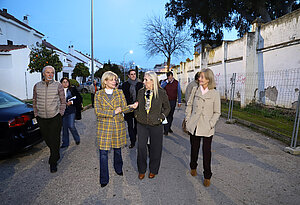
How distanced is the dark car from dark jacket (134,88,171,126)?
2485 mm

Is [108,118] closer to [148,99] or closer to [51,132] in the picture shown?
[148,99]

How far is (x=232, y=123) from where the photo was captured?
7.77 meters

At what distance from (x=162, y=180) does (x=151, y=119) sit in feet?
3.46

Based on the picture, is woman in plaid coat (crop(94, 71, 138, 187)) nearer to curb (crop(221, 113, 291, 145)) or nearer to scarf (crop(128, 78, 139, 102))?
scarf (crop(128, 78, 139, 102))

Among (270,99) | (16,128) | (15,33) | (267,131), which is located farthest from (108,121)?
(15,33)

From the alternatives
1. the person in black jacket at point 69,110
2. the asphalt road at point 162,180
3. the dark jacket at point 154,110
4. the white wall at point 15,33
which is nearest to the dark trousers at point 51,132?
the asphalt road at point 162,180

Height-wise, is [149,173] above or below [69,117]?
below

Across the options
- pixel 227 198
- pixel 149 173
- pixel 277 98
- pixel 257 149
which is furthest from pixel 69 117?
pixel 277 98

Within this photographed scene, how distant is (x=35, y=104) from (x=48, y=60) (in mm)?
10308

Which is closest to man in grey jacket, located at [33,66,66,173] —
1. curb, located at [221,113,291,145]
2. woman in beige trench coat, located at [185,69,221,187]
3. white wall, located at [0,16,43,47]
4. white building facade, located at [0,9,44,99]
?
woman in beige trench coat, located at [185,69,221,187]

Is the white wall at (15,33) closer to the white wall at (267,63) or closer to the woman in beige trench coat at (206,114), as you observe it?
the white wall at (267,63)

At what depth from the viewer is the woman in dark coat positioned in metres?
3.23

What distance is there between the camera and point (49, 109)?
11.3 feet

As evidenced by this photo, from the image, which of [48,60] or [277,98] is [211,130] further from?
[48,60]
